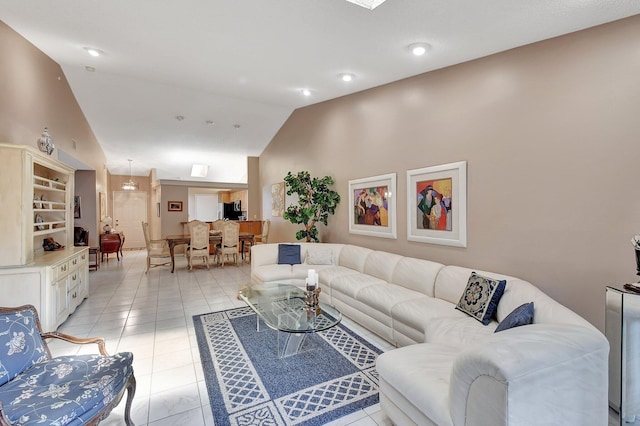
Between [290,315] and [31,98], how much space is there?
4206 mm

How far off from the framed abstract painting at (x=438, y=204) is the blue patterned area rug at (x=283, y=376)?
153 cm

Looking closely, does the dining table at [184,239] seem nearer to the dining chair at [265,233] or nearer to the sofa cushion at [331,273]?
the dining chair at [265,233]

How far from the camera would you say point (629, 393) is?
1.85m

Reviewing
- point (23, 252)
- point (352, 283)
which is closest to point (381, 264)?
point (352, 283)

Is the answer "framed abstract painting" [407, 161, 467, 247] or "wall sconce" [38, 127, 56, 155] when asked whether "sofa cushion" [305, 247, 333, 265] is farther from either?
"wall sconce" [38, 127, 56, 155]

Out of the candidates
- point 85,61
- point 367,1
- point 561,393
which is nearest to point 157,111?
point 85,61

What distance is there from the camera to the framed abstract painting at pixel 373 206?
409cm

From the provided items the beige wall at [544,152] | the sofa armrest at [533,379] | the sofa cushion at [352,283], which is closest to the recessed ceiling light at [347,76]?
the beige wall at [544,152]

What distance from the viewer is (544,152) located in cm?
254

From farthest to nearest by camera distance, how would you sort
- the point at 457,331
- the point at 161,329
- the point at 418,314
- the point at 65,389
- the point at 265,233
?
the point at 265,233, the point at 161,329, the point at 418,314, the point at 457,331, the point at 65,389

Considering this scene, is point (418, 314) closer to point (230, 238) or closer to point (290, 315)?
point (290, 315)

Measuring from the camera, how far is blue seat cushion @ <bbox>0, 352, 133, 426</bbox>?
1.33 meters

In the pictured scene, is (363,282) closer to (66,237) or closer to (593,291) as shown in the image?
(593,291)

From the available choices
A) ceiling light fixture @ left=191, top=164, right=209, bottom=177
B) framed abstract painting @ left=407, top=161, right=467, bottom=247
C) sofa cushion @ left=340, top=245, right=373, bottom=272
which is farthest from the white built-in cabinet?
ceiling light fixture @ left=191, top=164, right=209, bottom=177
